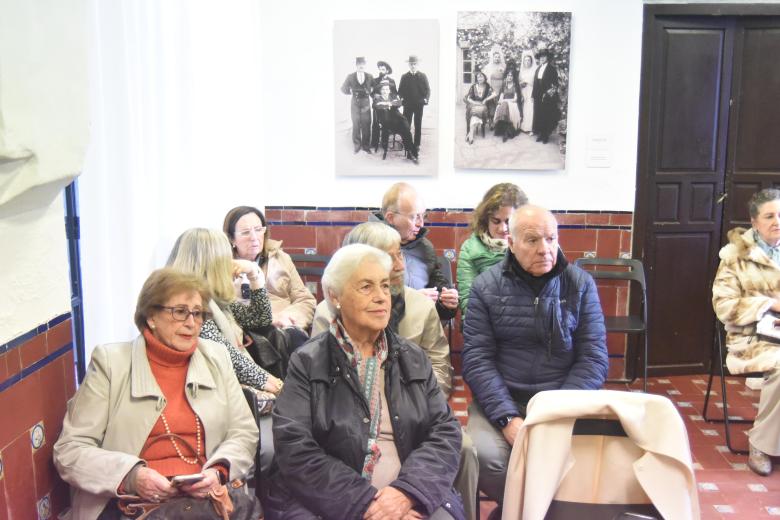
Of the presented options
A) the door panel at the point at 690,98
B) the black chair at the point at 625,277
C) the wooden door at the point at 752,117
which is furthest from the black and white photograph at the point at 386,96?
the wooden door at the point at 752,117

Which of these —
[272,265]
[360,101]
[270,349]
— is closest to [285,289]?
[272,265]

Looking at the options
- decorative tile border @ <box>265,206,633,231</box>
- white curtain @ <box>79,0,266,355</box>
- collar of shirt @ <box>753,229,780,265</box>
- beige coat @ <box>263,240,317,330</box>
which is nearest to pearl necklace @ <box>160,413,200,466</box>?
white curtain @ <box>79,0,266,355</box>

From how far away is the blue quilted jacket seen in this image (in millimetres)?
2861

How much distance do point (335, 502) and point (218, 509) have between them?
1.17ft

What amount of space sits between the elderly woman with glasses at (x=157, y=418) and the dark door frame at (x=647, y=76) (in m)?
3.47

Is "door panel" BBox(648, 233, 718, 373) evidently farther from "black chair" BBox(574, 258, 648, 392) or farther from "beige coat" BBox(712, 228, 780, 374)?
"beige coat" BBox(712, 228, 780, 374)

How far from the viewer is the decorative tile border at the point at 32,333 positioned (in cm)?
197

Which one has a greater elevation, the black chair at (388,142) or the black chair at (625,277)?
the black chair at (388,142)

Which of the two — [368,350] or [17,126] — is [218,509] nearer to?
[368,350]

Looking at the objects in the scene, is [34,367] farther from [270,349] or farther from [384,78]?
[384,78]

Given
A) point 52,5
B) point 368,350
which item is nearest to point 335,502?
point 368,350

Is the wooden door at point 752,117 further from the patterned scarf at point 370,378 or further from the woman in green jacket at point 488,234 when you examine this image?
the patterned scarf at point 370,378

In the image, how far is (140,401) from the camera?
2.25 m

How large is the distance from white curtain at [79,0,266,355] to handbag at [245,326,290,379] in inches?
21.0
